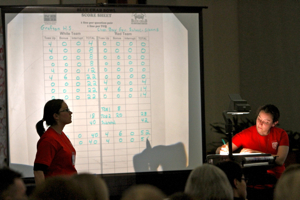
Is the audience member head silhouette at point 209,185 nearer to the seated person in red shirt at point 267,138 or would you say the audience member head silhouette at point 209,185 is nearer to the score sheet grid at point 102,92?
the seated person in red shirt at point 267,138

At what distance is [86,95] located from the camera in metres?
2.82

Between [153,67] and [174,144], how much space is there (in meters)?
0.76

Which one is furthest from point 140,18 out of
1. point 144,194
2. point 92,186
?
point 144,194

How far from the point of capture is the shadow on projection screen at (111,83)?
2.72 metres

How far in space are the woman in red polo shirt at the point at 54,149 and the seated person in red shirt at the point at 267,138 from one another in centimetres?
123

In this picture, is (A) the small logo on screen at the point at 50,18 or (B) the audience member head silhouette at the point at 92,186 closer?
(B) the audience member head silhouette at the point at 92,186

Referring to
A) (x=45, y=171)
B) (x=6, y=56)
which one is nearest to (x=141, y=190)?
(x=45, y=171)

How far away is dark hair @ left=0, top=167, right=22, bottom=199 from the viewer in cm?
110

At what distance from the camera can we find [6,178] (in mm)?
1129

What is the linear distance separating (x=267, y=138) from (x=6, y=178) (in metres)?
2.15

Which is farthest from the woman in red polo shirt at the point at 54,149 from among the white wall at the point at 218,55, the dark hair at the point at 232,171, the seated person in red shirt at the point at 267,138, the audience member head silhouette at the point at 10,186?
the white wall at the point at 218,55

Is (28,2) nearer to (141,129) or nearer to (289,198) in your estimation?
→ (141,129)

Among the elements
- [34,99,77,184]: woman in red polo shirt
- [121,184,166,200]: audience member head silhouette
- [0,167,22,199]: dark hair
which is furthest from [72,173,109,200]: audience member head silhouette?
[34,99,77,184]: woman in red polo shirt

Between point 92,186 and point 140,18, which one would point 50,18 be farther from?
point 92,186
